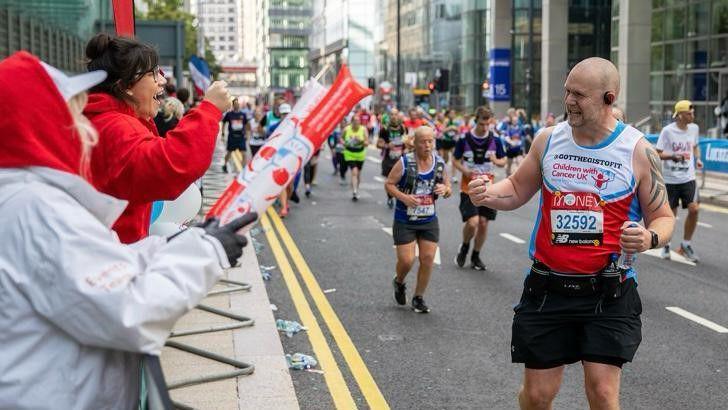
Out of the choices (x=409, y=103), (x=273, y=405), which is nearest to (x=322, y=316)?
(x=273, y=405)

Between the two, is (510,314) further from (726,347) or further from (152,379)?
(152,379)

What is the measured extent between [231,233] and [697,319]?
725cm

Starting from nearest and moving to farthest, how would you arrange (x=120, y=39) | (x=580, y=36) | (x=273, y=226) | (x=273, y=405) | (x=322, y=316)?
(x=120, y=39)
(x=273, y=405)
(x=322, y=316)
(x=273, y=226)
(x=580, y=36)

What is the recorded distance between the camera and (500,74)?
51.3 meters

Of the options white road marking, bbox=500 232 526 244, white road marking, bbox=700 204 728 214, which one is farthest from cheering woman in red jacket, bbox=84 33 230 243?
white road marking, bbox=700 204 728 214

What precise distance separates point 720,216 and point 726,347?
1040 cm

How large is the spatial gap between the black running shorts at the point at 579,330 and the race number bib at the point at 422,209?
4663 millimetres

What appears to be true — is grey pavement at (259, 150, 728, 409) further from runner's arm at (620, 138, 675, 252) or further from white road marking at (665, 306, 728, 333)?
runner's arm at (620, 138, 675, 252)

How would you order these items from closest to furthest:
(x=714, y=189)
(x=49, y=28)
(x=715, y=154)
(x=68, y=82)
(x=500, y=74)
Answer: (x=68, y=82) → (x=49, y=28) → (x=715, y=154) → (x=714, y=189) → (x=500, y=74)

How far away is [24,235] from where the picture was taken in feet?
7.82

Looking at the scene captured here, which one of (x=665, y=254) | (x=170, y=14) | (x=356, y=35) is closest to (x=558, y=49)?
(x=170, y=14)

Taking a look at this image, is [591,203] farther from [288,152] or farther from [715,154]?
[715,154]

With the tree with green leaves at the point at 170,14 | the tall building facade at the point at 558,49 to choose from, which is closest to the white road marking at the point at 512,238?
the tall building facade at the point at 558,49

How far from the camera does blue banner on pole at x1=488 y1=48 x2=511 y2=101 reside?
5044 centimetres
